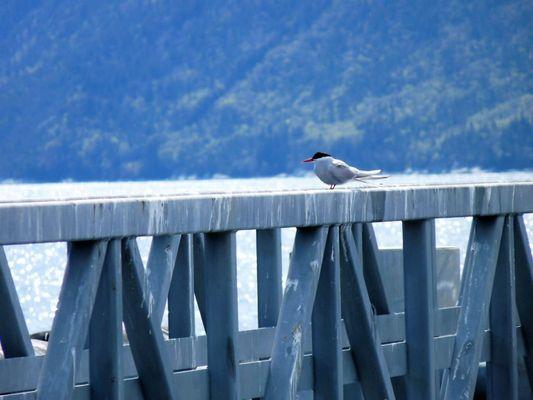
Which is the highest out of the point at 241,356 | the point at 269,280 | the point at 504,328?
the point at 269,280

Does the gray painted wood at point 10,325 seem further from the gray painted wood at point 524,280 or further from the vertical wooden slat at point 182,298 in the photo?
the gray painted wood at point 524,280

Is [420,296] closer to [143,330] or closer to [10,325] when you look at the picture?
[143,330]

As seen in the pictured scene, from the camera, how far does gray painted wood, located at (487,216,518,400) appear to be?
7.48 meters

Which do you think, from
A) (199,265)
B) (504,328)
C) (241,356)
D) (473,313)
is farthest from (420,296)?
(199,265)

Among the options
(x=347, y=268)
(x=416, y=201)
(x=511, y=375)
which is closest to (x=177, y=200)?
(x=347, y=268)

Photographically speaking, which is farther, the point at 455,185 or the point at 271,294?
the point at 271,294

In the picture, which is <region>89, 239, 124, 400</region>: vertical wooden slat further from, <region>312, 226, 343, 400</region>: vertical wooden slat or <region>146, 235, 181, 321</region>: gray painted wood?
<region>146, 235, 181, 321</region>: gray painted wood

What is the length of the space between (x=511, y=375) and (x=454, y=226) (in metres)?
105

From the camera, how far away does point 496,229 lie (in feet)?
23.9

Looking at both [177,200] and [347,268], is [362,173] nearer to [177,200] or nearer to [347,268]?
[347,268]

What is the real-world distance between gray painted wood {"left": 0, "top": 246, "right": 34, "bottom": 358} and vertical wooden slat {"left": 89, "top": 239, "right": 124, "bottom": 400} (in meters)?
1.80

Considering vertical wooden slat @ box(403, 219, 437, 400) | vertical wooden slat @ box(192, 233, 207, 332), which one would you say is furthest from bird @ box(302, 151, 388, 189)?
vertical wooden slat @ box(192, 233, 207, 332)

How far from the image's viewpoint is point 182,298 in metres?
8.95

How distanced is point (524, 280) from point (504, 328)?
0.30 metres
